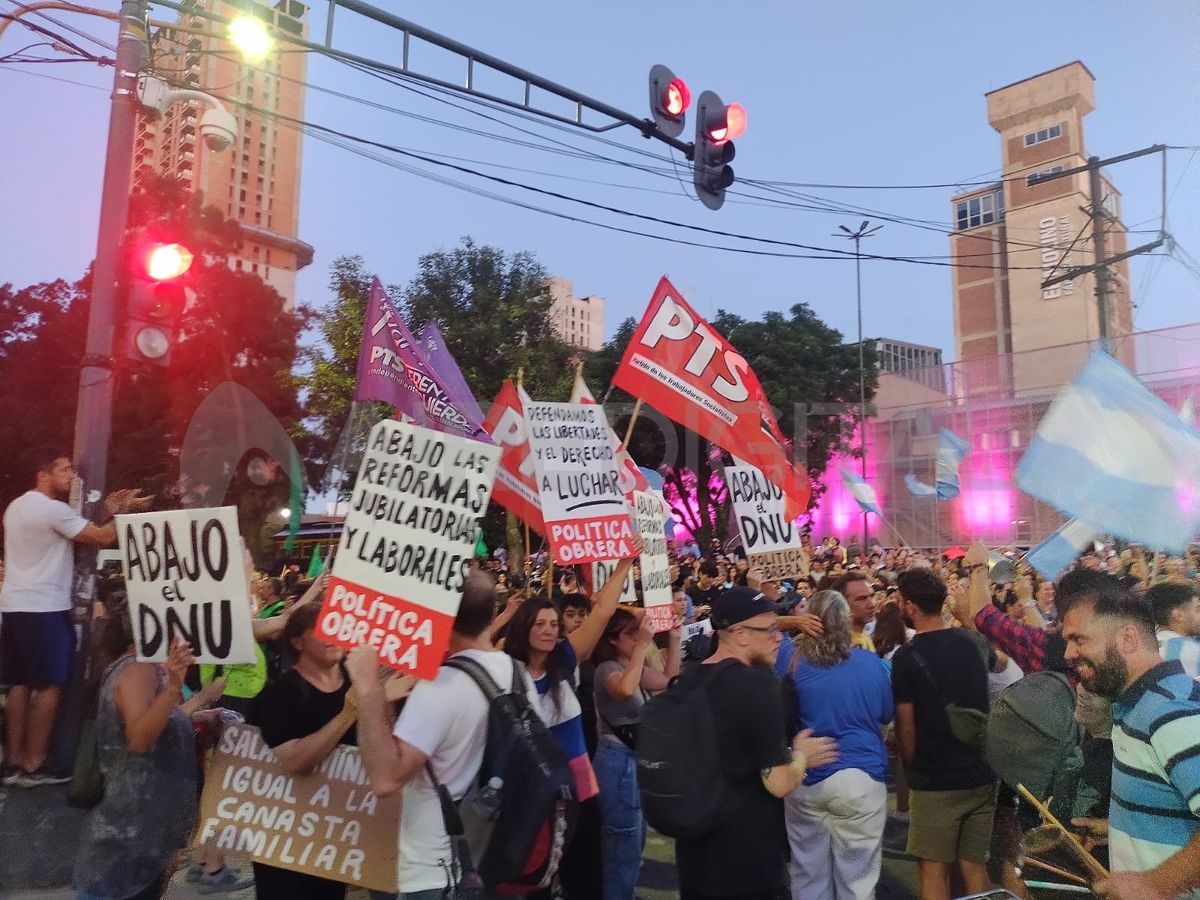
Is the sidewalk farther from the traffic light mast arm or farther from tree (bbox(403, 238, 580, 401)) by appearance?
tree (bbox(403, 238, 580, 401))

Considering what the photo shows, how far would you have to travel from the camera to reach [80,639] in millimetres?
6191

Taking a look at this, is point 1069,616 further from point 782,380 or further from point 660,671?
point 782,380

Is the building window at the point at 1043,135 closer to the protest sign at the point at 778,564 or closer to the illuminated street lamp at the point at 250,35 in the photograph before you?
the protest sign at the point at 778,564

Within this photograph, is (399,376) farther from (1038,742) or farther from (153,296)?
(1038,742)

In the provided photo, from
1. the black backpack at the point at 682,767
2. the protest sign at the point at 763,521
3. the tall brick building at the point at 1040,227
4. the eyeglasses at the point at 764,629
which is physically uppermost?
the tall brick building at the point at 1040,227

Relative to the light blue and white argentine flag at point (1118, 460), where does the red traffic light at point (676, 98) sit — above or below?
above

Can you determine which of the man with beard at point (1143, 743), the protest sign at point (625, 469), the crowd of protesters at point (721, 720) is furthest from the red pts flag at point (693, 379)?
the man with beard at point (1143, 743)

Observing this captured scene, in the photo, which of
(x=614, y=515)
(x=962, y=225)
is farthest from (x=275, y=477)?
(x=962, y=225)

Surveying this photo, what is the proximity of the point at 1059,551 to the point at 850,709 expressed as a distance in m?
2.23

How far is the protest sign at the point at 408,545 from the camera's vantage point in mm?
3104

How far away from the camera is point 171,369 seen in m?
21.5

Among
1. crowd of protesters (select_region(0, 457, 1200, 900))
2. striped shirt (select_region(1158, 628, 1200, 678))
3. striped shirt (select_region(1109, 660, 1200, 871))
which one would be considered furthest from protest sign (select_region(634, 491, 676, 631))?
striped shirt (select_region(1109, 660, 1200, 871))

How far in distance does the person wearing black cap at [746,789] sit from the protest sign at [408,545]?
3.31 ft

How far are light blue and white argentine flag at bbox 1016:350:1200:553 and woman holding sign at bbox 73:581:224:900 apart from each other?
3.90 m
